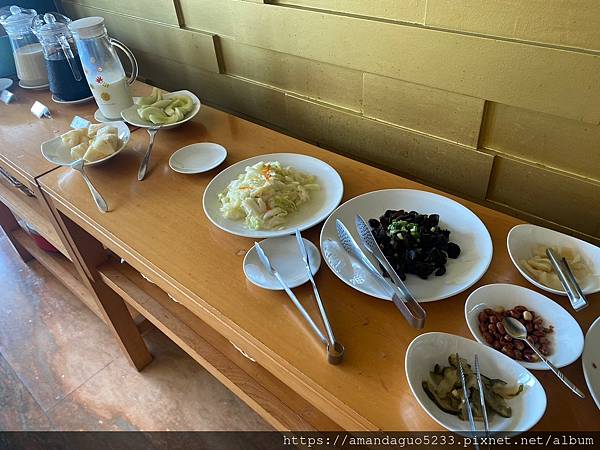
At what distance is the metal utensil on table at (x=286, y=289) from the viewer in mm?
637

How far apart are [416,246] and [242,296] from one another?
283 millimetres

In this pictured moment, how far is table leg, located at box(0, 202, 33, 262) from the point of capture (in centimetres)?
171

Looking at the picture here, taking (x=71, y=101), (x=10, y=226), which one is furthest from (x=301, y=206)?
(x=10, y=226)

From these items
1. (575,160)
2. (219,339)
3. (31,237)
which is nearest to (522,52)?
(575,160)

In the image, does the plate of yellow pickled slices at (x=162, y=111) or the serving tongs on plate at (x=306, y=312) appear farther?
the plate of yellow pickled slices at (x=162, y=111)

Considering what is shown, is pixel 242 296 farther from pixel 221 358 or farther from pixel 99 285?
pixel 99 285

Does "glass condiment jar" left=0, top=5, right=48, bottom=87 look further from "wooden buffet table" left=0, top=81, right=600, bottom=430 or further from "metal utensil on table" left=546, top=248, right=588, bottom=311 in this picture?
"metal utensil on table" left=546, top=248, right=588, bottom=311

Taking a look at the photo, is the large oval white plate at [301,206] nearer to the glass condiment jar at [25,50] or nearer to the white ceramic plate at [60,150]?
the white ceramic plate at [60,150]

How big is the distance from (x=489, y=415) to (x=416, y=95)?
64cm

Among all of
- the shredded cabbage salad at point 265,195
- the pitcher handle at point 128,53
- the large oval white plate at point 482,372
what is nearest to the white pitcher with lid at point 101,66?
the pitcher handle at point 128,53

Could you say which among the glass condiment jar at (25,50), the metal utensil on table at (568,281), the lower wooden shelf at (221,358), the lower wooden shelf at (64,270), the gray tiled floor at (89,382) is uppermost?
the glass condiment jar at (25,50)

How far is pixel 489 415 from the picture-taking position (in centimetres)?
52

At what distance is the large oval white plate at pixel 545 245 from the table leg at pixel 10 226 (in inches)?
69.7

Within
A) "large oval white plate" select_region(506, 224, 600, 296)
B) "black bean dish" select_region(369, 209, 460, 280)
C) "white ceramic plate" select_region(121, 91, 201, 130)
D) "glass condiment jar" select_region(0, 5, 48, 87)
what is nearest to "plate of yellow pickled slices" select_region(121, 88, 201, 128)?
"white ceramic plate" select_region(121, 91, 201, 130)
